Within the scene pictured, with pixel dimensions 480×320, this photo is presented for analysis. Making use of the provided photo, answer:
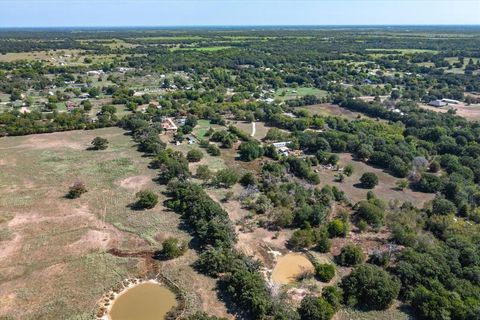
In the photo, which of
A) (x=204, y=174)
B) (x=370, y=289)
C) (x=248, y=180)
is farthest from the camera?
(x=204, y=174)

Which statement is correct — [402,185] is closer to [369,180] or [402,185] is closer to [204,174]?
[369,180]

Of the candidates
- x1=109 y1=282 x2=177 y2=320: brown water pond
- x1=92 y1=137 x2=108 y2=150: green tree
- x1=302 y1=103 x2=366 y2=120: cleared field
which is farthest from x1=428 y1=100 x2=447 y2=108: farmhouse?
x1=109 y1=282 x2=177 y2=320: brown water pond

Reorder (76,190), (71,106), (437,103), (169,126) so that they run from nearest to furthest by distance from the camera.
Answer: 1. (76,190)
2. (169,126)
3. (71,106)
4. (437,103)

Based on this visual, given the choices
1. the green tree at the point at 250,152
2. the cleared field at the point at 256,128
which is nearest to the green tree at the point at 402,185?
the green tree at the point at 250,152

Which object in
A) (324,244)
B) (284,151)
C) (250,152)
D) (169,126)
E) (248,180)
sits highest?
(169,126)

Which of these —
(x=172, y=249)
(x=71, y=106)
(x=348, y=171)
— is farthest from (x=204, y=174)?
(x=71, y=106)

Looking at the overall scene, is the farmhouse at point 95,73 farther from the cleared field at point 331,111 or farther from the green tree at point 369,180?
the green tree at point 369,180

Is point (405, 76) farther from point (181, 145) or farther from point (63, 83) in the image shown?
→ point (63, 83)
